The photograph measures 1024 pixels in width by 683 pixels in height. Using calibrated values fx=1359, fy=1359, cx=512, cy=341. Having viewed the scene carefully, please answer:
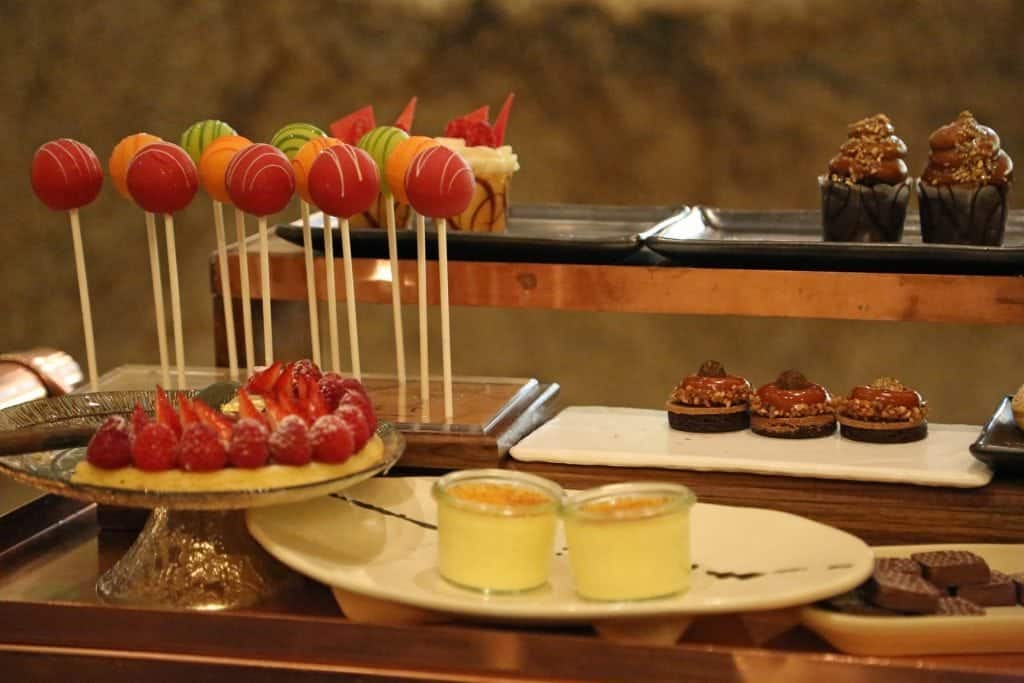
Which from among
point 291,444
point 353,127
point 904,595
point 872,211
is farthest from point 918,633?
point 353,127

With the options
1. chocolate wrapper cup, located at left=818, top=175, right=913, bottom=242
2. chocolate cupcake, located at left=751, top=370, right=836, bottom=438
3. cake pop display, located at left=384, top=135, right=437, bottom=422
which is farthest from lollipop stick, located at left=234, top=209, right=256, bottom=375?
chocolate wrapper cup, located at left=818, top=175, right=913, bottom=242

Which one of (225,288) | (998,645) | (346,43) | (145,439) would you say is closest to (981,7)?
(346,43)

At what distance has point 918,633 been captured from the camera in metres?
1.32

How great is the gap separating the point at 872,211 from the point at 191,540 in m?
1.20

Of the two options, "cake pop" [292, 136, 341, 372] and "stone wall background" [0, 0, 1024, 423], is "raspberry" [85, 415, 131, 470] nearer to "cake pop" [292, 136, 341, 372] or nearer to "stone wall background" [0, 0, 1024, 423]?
"cake pop" [292, 136, 341, 372]

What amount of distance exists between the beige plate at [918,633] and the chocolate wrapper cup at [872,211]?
2.99ft

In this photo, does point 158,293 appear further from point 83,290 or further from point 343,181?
point 343,181

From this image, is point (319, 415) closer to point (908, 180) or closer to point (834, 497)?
point (834, 497)

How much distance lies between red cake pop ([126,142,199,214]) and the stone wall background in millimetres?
2484

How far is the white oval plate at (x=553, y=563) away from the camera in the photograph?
4.30 ft

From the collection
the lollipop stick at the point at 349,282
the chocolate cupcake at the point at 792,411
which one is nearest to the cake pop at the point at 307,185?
A: the lollipop stick at the point at 349,282

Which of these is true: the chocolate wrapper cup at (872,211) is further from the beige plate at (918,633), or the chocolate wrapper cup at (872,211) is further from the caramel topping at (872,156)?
the beige plate at (918,633)

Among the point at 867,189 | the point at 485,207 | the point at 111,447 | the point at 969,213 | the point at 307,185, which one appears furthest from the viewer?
the point at 485,207

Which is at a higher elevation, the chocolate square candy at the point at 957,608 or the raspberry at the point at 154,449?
the raspberry at the point at 154,449
